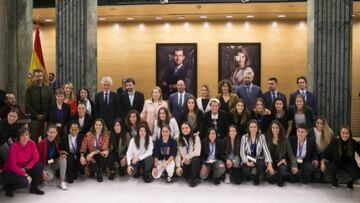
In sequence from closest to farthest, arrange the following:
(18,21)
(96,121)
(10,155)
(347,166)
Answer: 1. (10,155)
2. (347,166)
3. (96,121)
4. (18,21)

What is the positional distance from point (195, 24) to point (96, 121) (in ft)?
27.7

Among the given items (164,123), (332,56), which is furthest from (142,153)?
(332,56)

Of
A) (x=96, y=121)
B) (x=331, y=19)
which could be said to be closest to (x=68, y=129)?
(x=96, y=121)

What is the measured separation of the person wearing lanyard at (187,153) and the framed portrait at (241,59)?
7.74 metres

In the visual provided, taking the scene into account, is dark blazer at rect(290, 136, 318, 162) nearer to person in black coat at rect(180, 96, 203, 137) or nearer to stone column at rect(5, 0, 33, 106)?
person in black coat at rect(180, 96, 203, 137)

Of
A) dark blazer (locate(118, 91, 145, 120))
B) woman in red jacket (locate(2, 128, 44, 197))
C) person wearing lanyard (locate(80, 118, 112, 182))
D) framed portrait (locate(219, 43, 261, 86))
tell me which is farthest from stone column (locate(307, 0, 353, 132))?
framed portrait (locate(219, 43, 261, 86))

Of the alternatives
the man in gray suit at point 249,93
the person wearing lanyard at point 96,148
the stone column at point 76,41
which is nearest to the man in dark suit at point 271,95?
the man in gray suit at point 249,93

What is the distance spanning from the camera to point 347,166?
8414 mm

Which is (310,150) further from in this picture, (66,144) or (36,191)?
(36,191)

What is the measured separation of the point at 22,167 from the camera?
7.78 m

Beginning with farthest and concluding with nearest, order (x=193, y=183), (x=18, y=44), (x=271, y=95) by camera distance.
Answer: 1. (x=18, y=44)
2. (x=271, y=95)
3. (x=193, y=183)

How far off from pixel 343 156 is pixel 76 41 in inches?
230

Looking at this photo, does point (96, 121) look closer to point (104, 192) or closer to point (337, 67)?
point (104, 192)

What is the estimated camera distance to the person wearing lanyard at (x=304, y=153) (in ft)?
28.2
